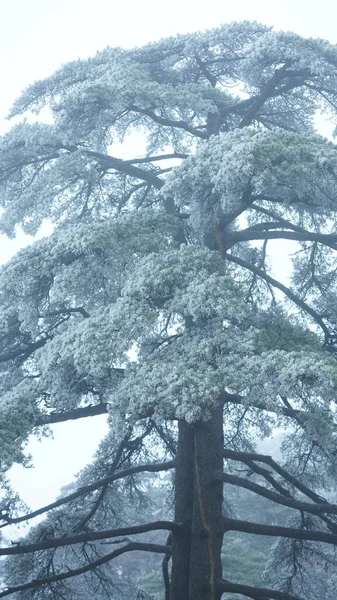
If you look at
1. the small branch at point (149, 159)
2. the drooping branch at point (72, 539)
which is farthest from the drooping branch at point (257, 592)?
the small branch at point (149, 159)

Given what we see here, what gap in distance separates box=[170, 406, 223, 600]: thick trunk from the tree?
0.03 metres

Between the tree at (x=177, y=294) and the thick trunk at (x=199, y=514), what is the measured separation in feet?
0.10

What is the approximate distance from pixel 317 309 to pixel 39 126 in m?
6.39

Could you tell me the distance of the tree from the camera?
7.98m

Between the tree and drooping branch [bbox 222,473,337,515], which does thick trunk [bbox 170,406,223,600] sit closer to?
the tree

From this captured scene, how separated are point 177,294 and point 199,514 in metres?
3.32

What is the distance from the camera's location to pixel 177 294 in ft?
27.9

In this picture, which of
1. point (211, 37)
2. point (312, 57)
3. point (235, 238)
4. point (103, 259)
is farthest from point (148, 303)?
point (211, 37)

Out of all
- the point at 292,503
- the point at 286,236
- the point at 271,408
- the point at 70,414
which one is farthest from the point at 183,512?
the point at 286,236

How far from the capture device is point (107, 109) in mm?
11602

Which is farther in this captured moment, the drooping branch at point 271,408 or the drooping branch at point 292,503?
the drooping branch at point 292,503

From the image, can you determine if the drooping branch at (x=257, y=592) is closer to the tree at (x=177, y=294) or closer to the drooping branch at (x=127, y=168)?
the tree at (x=177, y=294)

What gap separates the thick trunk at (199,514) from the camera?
8.91 m

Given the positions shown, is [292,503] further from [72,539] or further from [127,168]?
[127,168]
